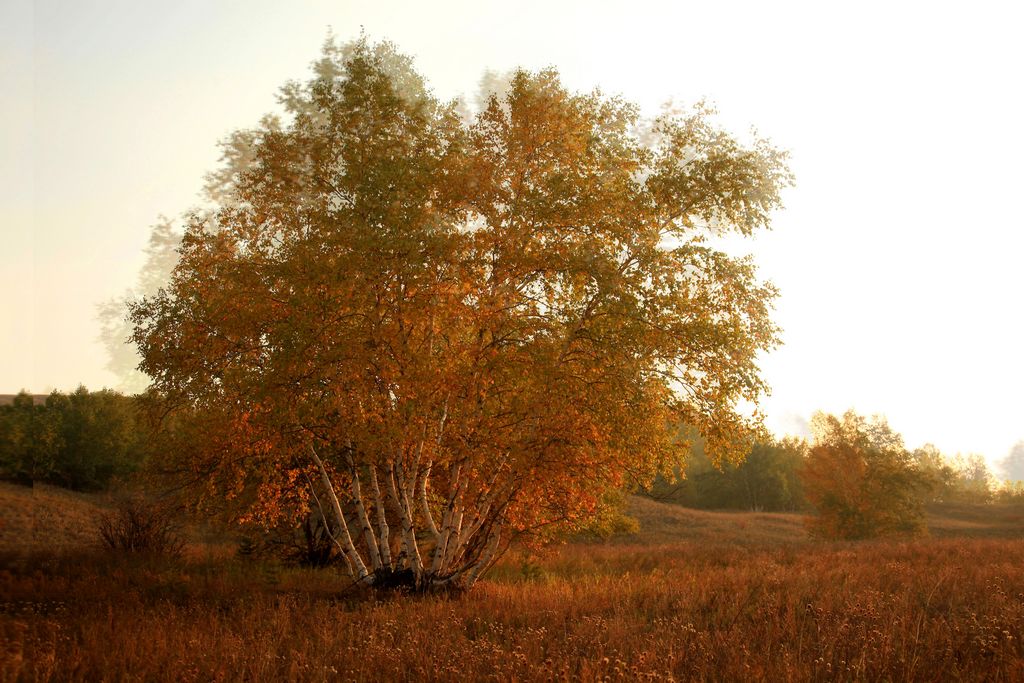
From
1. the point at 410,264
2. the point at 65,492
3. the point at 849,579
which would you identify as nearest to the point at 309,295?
the point at 410,264

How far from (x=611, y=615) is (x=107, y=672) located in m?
6.42

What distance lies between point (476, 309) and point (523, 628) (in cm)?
513

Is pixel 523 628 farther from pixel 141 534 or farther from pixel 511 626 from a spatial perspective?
pixel 141 534

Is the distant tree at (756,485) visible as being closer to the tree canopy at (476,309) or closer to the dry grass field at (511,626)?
the dry grass field at (511,626)

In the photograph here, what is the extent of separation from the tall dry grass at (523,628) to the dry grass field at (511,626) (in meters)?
0.04

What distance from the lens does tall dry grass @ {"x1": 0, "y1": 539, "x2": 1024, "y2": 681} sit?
6617 mm

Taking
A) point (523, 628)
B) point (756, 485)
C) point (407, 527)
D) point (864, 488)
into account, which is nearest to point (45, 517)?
point (407, 527)

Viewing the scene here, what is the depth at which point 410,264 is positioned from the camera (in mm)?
10484

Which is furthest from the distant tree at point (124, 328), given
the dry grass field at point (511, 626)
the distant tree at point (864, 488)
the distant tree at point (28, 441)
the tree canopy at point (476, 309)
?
the distant tree at point (864, 488)

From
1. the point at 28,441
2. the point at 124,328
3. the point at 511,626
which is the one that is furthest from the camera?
the point at 124,328

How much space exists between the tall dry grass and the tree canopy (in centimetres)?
220

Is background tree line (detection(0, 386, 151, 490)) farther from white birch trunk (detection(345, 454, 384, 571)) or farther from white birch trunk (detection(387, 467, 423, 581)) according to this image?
white birch trunk (detection(387, 467, 423, 581))

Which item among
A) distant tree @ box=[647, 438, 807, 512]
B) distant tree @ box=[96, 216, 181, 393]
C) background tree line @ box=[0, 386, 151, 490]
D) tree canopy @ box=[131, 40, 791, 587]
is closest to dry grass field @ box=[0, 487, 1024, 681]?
tree canopy @ box=[131, 40, 791, 587]

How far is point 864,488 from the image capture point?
31719 mm
